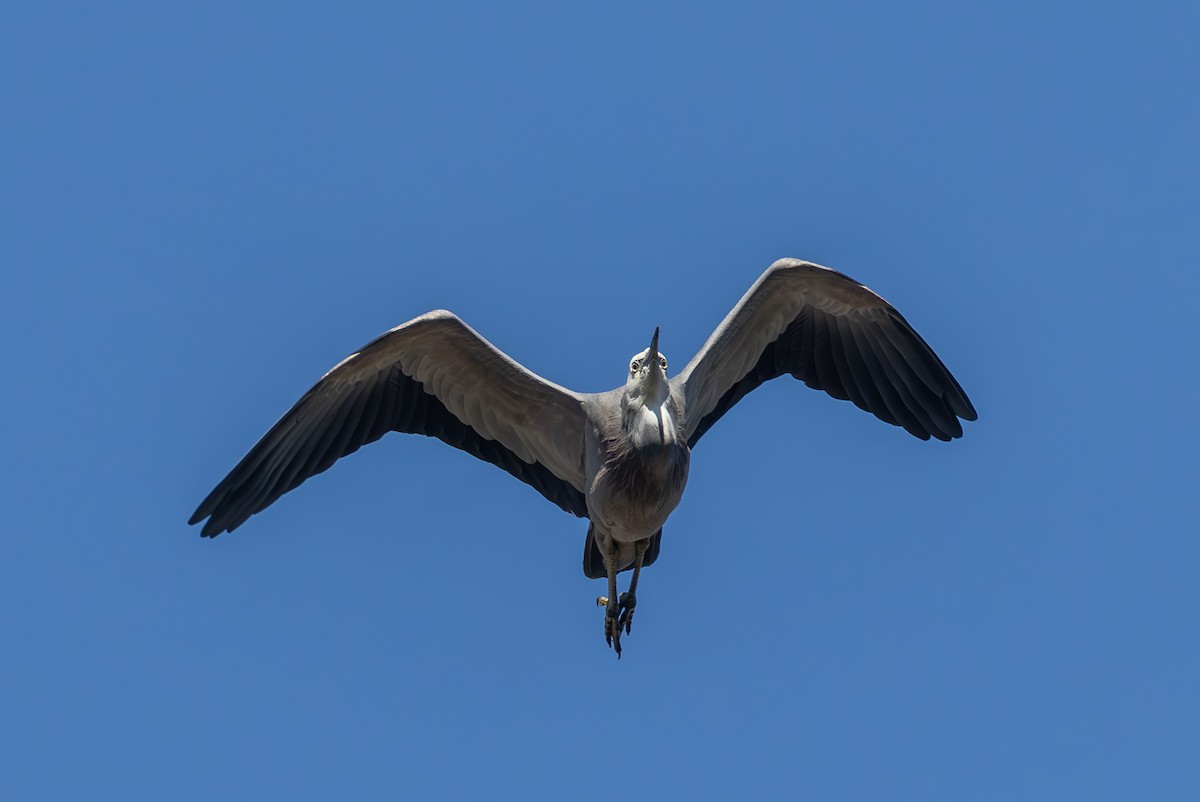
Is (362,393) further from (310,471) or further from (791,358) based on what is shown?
(791,358)

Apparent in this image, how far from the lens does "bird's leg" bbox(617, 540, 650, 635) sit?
44.5ft

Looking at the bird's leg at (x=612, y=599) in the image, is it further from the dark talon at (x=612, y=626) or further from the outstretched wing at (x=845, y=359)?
the outstretched wing at (x=845, y=359)

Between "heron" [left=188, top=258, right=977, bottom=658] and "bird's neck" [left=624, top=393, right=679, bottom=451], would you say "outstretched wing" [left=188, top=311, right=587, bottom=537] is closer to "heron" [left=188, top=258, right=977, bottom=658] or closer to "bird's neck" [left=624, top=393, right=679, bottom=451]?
"heron" [left=188, top=258, right=977, bottom=658]

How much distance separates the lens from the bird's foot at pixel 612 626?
1353cm

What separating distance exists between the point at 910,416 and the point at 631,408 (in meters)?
2.66

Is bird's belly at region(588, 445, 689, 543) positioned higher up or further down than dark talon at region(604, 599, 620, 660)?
higher up

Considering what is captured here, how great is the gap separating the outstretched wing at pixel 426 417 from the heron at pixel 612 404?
0.01 metres

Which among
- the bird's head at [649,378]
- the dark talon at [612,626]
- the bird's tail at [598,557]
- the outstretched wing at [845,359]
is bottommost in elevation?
the dark talon at [612,626]

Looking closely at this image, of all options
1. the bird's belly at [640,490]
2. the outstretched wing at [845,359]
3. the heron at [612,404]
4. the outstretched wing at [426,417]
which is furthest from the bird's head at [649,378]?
the outstretched wing at [845,359]

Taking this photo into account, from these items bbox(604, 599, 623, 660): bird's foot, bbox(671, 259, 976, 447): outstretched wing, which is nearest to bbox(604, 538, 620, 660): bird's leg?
bbox(604, 599, 623, 660): bird's foot

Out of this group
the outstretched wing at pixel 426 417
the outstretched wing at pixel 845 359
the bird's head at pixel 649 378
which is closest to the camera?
the bird's head at pixel 649 378

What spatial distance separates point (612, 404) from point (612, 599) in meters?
1.53

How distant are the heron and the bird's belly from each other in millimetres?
13

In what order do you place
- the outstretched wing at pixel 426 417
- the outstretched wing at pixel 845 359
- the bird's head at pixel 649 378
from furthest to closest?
the outstretched wing at pixel 845 359 < the outstretched wing at pixel 426 417 < the bird's head at pixel 649 378
